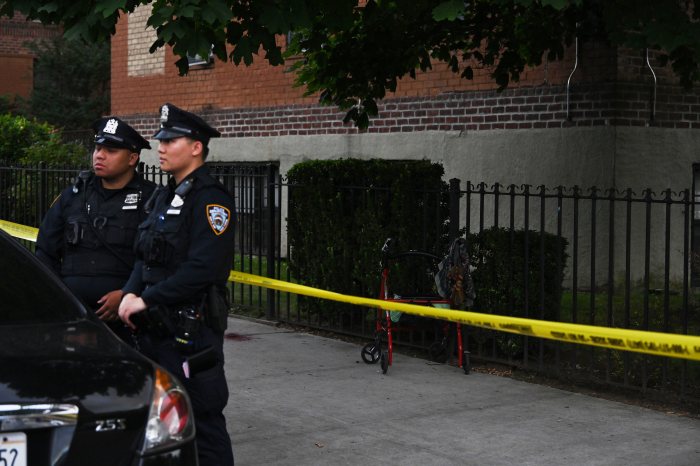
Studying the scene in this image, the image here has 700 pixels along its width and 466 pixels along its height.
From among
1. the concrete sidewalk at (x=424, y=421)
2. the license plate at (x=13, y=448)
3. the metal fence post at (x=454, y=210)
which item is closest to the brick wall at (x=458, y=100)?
the metal fence post at (x=454, y=210)

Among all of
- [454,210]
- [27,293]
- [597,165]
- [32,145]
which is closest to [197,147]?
[27,293]

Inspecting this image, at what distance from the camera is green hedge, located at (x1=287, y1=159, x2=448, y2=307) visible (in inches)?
356

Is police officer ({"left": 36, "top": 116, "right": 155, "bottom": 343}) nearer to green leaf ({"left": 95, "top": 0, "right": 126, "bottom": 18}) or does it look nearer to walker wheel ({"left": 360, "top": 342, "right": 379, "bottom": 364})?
green leaf ({"left": 95, "top": 0, "right": 126, "bottom": 18})

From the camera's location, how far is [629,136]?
12.0 metres

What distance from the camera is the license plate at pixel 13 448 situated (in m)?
3.29

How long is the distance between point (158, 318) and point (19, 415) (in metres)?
1.64

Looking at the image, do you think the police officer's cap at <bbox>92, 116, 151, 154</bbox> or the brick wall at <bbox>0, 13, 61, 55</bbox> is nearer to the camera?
the police officer's cap at <bbox>92, 116, 151, 154</bbox>

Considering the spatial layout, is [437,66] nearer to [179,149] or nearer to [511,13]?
[511,13]

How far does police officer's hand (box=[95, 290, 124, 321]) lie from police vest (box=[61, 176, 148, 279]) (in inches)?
7.9

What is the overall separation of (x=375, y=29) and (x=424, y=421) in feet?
12.3

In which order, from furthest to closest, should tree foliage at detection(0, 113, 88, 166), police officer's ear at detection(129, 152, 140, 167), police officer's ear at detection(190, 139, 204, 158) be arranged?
tree foliage at detection(0, 113, 88, 166) → police officer's ear at detection(129, 152, 140, 167) → police officer's ear at detection(190, 139, 204, 158)

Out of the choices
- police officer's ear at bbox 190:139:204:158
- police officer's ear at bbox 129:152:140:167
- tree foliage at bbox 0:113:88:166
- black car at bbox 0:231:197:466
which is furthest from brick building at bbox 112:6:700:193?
black car at bbox 0:231:197:466

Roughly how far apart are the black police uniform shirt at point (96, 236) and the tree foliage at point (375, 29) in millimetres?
1292

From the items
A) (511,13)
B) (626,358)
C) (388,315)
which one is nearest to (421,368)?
(388,315)
